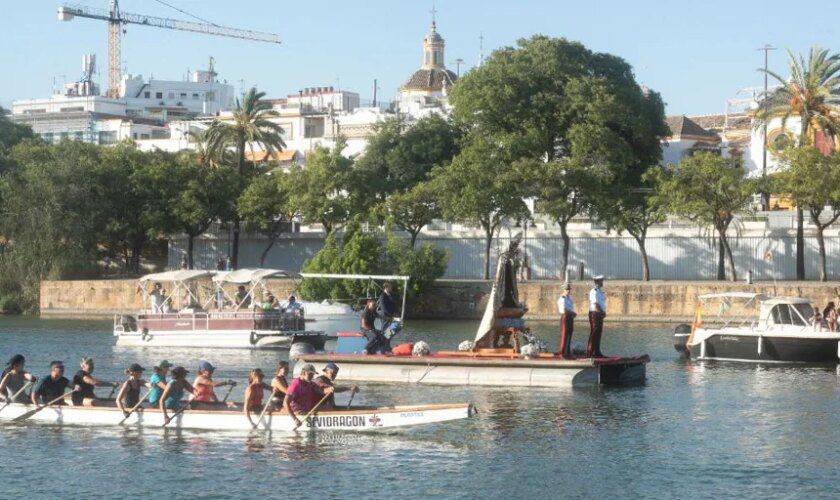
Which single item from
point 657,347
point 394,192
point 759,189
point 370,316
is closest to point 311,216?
point 394,192

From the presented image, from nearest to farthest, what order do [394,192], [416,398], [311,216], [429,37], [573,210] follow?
[416,398]
[573,210]
[311,216]
[394,192]
[429,37]

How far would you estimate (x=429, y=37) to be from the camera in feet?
485

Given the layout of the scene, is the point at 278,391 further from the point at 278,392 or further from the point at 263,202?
the point at 263,202

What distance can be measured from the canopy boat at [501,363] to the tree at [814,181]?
92.1 feet

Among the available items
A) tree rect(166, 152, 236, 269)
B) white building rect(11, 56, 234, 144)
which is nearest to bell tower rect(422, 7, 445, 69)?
white building rect(11, 56, 234, 144)

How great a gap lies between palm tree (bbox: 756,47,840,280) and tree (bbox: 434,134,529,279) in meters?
13.4

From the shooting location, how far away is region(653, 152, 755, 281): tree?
6688cm

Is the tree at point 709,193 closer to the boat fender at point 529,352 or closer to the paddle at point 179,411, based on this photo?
the boat fender at point 529,352

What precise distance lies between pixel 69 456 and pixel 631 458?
11925 millimetres

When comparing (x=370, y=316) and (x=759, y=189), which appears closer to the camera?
(x=370, y=316)

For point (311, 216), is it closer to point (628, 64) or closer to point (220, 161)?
point (220, 161)

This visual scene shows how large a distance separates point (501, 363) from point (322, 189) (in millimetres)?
42258

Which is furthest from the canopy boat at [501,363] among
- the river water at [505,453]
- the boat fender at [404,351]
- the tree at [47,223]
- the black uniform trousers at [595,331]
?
the tree at [47,223]

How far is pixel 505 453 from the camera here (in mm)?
29047
